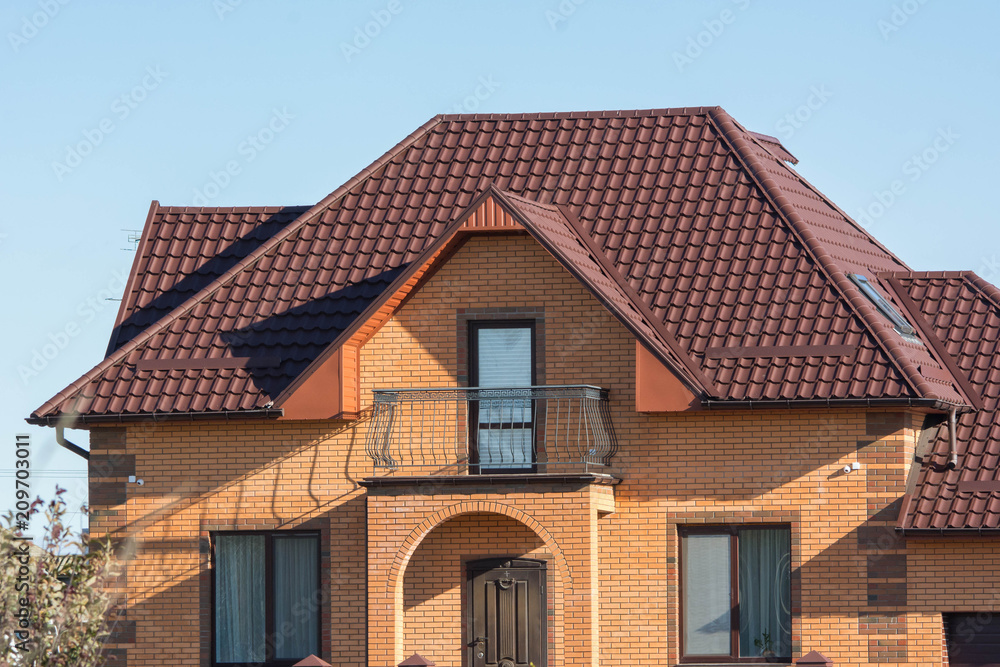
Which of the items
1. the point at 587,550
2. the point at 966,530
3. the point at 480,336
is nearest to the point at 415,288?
the point at 480,336

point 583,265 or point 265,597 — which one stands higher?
point 583,265

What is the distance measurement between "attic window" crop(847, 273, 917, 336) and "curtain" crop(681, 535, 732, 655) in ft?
12.0

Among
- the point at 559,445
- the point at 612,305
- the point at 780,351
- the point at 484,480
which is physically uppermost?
the point at 612,305

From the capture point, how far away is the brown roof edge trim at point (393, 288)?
20.5 metres

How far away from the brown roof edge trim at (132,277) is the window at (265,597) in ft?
11.4

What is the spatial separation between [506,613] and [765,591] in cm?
325

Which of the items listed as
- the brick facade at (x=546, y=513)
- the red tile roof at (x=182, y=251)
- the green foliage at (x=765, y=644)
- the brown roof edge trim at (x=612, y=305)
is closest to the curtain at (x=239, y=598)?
the brick facade at (x=546, y=513)

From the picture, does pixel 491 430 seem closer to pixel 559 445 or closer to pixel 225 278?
pixel 559 445

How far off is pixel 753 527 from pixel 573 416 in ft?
8.68

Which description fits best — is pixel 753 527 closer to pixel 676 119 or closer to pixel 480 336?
pixel 480 336

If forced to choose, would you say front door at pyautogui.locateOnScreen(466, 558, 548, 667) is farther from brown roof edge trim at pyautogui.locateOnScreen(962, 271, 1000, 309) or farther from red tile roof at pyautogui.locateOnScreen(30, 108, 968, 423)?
brown roof edge trim at pyautogui.locateOnScreen(962, 271, 1000, 309)

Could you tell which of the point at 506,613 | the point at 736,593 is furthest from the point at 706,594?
the point at 506,613

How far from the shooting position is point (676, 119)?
23453 millimetres

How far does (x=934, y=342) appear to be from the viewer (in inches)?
869
